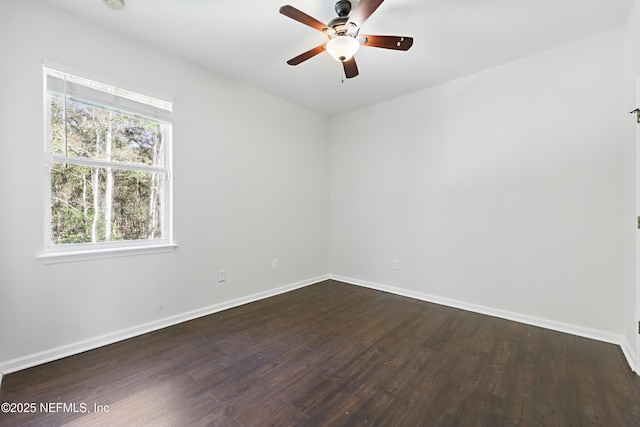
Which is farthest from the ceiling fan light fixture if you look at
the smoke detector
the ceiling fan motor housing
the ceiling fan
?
the smoke detector

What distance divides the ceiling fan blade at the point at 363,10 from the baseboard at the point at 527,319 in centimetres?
303

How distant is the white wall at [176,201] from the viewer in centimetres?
191

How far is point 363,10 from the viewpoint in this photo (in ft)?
5.70

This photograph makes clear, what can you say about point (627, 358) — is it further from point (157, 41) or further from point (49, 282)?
point (157, 41)

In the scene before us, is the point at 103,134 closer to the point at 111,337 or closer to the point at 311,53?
the point at 111,337

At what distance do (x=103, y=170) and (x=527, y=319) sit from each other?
4290 millimetres

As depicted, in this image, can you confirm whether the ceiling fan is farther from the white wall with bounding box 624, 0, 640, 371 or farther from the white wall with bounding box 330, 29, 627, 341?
the white wall with bounding box 624, 0, 640, 371

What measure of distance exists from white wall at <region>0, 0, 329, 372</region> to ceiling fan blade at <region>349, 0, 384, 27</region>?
1848mm

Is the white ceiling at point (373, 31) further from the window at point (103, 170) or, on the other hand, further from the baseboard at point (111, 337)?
the baseboard at point (111, 337)

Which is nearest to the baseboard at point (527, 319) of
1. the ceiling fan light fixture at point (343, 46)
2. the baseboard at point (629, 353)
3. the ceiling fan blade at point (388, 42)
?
the baseboard at point (629, 353)

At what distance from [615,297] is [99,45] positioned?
4.91 m

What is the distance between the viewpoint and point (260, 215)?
3.49 metres

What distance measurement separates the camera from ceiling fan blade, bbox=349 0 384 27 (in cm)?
166

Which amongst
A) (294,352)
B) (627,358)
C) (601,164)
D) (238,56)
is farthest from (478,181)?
(238,56)
